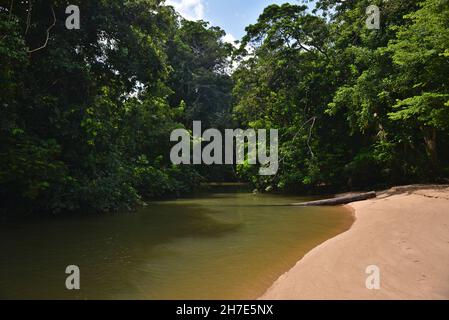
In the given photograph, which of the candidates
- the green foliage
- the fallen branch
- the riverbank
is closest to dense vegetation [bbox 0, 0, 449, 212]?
the green foliage

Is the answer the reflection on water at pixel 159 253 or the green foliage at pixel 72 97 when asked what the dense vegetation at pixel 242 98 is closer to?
the green foliage at pixel 72 97

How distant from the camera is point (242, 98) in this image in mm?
23734

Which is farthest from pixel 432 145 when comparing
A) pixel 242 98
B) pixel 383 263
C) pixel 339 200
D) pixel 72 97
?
pixel 72 97

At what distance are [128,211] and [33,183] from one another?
414 centimetres

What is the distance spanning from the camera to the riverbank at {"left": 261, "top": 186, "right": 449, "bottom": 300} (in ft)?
14.7

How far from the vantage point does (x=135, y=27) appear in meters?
14.3

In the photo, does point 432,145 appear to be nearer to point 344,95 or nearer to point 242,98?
point 344,95

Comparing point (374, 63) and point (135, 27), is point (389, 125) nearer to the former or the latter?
point (374, 63)

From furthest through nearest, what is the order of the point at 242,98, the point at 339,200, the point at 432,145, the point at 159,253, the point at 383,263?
1. the point at 242,98
2. the point at 432,145
3. the point at 339,200
4. the point at 159,253
5. the point at 383,263

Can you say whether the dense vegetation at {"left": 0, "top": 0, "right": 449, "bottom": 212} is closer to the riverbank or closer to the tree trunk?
the tree trunk

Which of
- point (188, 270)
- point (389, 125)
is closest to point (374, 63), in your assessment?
point (389, 125)

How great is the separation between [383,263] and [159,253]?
4062 mm

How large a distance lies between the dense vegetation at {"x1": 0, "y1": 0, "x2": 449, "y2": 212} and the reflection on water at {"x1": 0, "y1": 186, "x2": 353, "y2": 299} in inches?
90.2

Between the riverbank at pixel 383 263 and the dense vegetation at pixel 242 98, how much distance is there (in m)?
4.26
